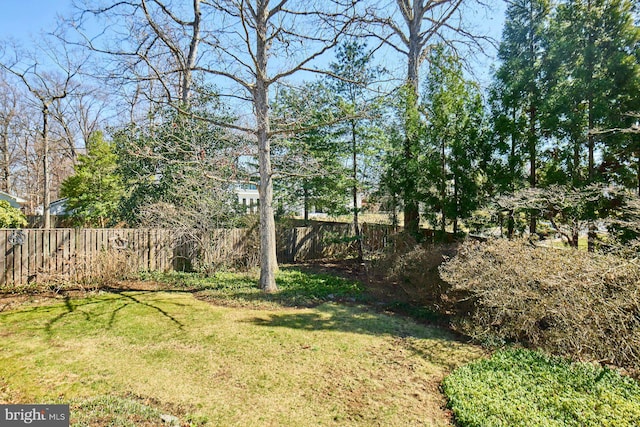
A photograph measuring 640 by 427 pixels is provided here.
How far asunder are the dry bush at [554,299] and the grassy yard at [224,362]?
0.73 meters

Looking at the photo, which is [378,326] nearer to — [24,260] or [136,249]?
[136,249]

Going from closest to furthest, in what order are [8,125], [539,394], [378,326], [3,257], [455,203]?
[539,394], [378,326], [3,257], [455,203], [8,125]

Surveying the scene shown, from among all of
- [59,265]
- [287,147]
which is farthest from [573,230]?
[59,265]

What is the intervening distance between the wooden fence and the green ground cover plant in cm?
522

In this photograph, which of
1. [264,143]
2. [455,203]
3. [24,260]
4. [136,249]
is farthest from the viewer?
[136,249]

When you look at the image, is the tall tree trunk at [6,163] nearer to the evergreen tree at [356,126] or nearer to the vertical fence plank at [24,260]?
the vertical fence plank at [24,260]

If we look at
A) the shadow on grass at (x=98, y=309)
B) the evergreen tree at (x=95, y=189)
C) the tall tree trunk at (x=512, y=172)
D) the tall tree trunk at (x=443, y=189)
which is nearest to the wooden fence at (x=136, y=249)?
the shadow on grass at (x=98, y=309)

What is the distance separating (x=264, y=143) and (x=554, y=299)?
6.09 m

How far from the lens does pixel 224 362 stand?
13.7ft

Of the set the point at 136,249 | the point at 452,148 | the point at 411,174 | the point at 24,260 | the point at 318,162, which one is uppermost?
the point at 452,148

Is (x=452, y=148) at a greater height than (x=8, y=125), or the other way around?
(x=8, y=125)

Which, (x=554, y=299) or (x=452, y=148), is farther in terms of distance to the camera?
(x=452, y=148)

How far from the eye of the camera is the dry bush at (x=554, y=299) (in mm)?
3676

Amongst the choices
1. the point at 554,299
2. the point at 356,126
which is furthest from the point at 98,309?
the point at 356,126
